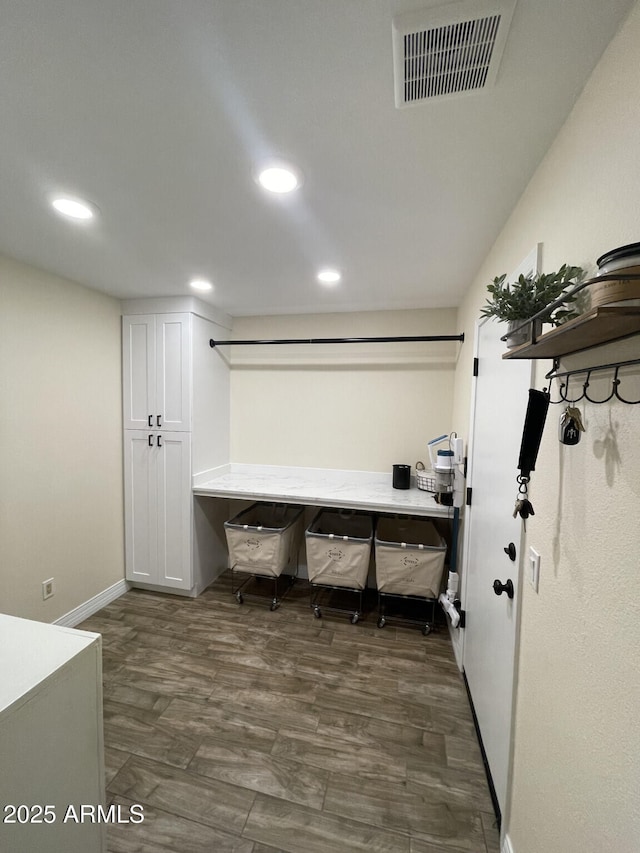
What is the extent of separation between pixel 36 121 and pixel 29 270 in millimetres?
1412

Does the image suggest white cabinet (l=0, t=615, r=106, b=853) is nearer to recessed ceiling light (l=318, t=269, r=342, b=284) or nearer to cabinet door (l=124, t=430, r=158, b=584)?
cabinet door (l=124, t=430, r=158, b=584)

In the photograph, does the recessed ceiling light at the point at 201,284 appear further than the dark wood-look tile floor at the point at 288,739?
Yes

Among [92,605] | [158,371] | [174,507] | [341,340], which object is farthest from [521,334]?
[92,605]

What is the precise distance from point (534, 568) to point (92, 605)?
116 inches

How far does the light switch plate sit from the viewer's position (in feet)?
3.30

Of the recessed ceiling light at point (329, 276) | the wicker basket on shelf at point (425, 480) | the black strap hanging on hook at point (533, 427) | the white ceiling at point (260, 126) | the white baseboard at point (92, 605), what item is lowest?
the white baseboard at point (92, 605)

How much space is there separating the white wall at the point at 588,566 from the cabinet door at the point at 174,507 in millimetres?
2346

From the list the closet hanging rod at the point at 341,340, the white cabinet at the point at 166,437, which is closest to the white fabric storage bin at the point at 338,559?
the white cabinet at the point at 166,437

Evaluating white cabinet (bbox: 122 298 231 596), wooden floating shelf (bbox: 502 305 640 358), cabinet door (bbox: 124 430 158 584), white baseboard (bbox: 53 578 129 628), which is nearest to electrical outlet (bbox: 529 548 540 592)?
wooden floating shelf (bbox: 502 305 640 358)

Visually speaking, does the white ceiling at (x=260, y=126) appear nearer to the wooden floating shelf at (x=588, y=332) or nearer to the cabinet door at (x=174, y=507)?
the wooden floating shelf at (x=588, y=332)

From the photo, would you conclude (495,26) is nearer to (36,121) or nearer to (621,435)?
(621,435)

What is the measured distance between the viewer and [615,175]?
684 mm

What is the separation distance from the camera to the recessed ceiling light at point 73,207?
133 centimetres

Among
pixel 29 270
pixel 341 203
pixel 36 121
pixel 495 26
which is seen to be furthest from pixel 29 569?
pixel 495 26
